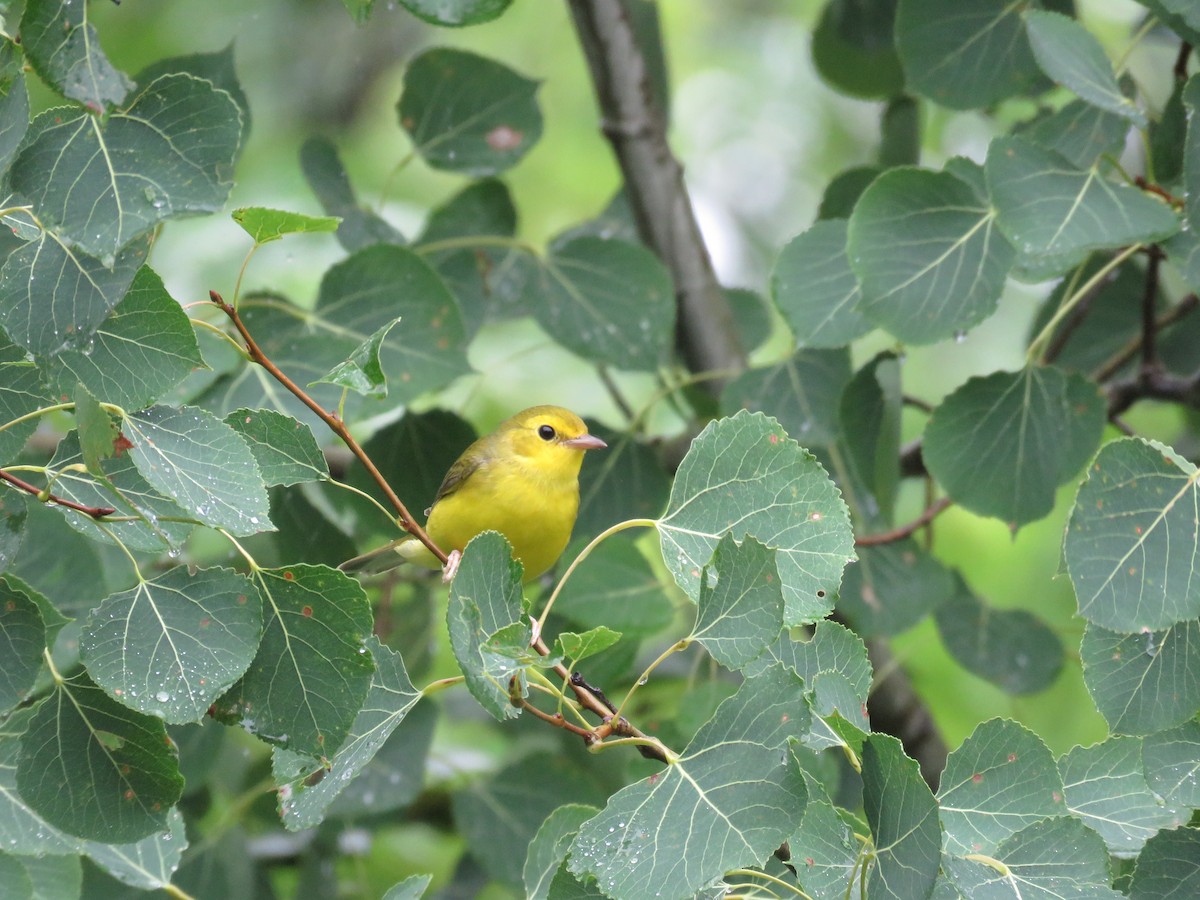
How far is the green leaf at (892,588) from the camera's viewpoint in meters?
3.44

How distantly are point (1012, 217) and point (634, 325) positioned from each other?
122 centimetres

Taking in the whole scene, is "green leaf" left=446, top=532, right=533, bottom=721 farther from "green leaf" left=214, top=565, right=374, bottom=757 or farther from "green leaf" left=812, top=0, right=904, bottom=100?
"green leaf" left=812, top=0, right=904, bottom=100

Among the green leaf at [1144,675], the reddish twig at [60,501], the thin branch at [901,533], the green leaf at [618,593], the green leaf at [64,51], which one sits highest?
the green leaf at [64,51]

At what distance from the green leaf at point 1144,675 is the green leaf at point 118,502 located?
4.47 feet

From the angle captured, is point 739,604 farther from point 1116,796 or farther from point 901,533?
point 901,533

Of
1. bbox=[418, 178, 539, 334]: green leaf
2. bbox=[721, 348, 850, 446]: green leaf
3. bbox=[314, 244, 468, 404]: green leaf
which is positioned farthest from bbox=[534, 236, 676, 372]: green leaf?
bbox=[314, 244, 468, 404]: green leaf

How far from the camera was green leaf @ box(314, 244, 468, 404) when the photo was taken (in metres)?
3.01

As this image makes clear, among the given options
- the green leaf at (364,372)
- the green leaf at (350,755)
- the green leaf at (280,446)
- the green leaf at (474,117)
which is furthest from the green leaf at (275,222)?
the green leaf at (474,117)

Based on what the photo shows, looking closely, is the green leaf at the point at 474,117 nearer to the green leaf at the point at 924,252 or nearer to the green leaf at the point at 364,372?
the green leaf at the point at 924,252

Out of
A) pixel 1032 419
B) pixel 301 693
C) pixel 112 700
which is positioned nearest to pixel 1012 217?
pixel 1032 419

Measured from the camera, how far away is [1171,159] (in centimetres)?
283

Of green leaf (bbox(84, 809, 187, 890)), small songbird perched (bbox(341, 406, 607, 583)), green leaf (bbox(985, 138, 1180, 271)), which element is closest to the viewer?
green leaf (bbox(84, 809, 187, 890))

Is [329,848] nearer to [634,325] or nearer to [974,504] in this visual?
[634,325]

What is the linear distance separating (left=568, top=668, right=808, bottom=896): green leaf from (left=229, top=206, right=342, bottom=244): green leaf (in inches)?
31.3
